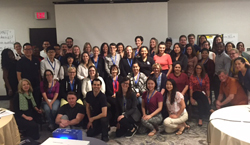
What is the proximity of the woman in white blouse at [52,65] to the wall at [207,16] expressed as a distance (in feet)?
10.9

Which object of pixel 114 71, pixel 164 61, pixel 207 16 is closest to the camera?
pixel 114 71

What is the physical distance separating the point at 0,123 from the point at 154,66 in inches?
99.4

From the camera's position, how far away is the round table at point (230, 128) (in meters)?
1.83

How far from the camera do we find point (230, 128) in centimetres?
199

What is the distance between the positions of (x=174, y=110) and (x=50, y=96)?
2.20 meters

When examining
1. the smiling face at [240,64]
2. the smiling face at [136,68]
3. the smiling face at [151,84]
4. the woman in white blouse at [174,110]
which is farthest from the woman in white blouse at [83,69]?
the smiling face at [240,64]

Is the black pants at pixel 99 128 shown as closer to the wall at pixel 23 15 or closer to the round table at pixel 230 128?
the round table at pixel 230 128

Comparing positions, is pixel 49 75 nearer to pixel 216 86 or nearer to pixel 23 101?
pixel 23 101

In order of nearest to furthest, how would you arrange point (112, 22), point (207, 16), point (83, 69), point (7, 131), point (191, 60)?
point (7, 131) < point (83, 69) < point (191, 60) < point (112, 22) < point (207, 16)

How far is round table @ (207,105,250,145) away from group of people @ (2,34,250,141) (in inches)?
45.7

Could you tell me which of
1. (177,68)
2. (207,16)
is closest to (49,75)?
(177,68)

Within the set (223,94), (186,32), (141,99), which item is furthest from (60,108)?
(186,32)

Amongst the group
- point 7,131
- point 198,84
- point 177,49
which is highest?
point 177,49

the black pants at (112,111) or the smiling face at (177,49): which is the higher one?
the smiling face at (177,49)
